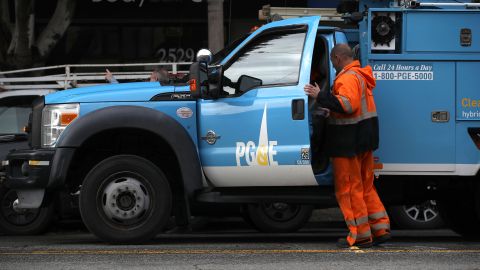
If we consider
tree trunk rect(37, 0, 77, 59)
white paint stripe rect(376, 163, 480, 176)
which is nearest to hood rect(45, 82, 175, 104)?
white paint stripe rect(376, 163, 480, 176)

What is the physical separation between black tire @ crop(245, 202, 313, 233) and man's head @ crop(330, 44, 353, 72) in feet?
9.60

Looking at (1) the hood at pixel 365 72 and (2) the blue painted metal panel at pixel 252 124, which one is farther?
(2) the blue painted metal panel at pixel 252 124

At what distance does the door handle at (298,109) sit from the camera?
340 inches

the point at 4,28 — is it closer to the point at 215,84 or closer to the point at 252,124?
the point at 215,84

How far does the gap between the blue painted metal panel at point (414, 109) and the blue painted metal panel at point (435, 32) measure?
0.51 feet

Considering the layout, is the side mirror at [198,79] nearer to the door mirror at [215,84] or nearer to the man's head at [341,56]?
the door mirror at [215,84]

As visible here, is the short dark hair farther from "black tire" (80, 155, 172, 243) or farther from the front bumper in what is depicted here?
the front bumper

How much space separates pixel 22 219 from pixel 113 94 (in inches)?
128

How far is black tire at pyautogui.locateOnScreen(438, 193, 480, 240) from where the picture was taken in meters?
9.76

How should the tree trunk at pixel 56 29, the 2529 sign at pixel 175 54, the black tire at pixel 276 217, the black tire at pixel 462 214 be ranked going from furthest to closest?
the 2529 sign at pixel 175 54, the tree trunk at pixel 56 29, the black tire at pixel 276 217, the black tire at pixel 462 214

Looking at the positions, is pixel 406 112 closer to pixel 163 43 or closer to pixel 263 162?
pixel 263 162

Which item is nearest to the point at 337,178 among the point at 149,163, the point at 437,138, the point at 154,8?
the point at 437,138

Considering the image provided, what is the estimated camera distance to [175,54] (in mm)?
19625

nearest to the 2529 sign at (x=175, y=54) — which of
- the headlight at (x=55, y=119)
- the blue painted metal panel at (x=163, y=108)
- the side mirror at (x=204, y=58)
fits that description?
the side mirror at (x=204, y=58)
